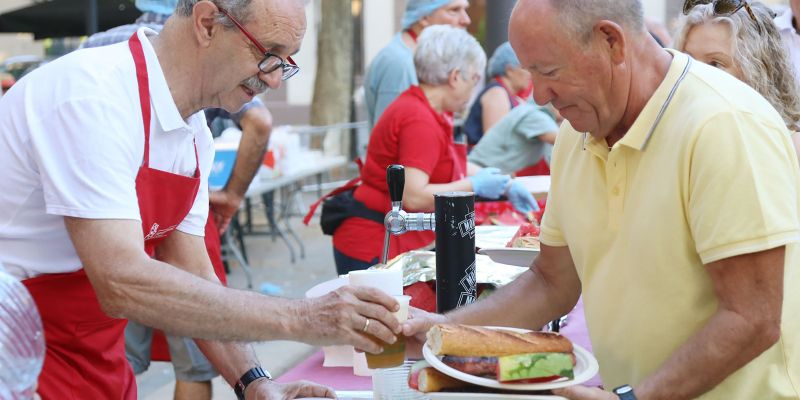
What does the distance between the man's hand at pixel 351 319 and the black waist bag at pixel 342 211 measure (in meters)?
2.45

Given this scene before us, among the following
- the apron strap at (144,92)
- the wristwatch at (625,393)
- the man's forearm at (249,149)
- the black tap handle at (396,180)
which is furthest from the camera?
the man's forearm at (249,149)

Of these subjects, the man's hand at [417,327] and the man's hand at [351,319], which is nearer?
the man's hand at [351,319]

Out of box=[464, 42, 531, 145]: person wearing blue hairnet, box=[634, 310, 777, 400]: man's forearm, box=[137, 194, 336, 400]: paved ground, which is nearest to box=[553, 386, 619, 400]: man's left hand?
box=[634, 310, 777, 400]: man's forearm

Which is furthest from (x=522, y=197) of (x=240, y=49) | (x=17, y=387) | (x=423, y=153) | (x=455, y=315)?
(x=17, y=387)

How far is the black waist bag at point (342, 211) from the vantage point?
432 centimetres

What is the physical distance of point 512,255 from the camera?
9.11 feet

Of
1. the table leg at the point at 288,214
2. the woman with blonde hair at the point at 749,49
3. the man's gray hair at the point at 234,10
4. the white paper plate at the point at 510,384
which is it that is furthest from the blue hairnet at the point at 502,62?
the white paper plate at the point at 510,384

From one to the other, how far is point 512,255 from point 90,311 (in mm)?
1226

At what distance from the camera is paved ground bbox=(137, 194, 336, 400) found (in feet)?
17.6

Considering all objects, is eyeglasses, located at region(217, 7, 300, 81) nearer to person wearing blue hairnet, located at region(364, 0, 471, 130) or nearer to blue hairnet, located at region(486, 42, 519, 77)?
person wearing blue hairnet, located at region(364, 0, 471, 130)

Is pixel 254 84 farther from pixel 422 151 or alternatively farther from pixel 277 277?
pixel 277 277

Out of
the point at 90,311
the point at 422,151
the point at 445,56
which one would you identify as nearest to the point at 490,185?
the point at 422,151

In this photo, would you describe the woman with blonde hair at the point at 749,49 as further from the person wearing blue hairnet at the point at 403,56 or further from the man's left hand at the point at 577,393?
the person wearing blue hairnet at the point at 403,56

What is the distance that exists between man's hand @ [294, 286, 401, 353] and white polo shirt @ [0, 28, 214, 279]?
404 millimetres
